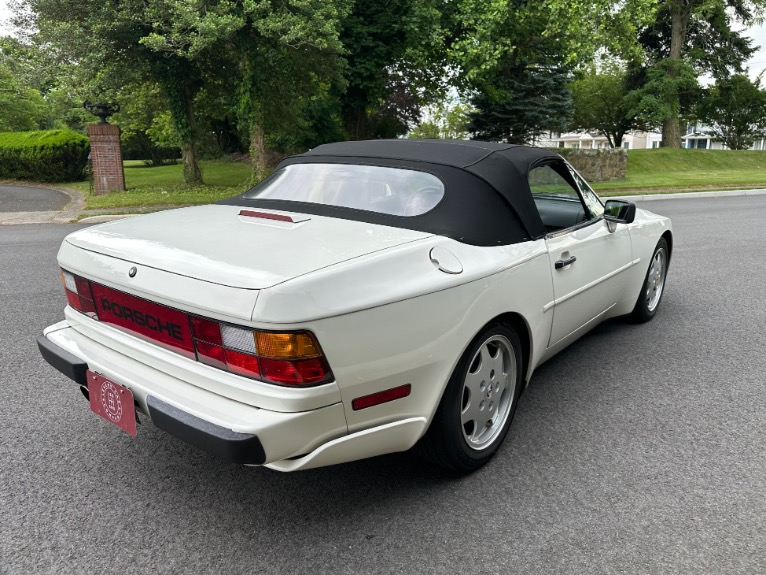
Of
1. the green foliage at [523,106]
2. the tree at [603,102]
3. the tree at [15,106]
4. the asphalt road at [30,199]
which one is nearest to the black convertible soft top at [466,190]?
the asphalt road at [30,199]

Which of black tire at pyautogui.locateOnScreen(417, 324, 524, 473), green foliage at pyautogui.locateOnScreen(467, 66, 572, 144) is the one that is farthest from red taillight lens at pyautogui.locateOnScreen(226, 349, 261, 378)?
green foliage at pyautogui.locateOnScreen(467, 66, 572, 144)

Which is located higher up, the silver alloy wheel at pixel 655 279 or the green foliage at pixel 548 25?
Answer: the green foliage at pixel 548 25

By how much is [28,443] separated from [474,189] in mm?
2556

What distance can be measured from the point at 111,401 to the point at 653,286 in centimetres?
418

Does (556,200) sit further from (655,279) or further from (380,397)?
(380,397)

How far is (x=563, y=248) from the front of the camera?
319 cm

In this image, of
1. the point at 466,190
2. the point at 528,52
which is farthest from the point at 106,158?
the point at 466,190

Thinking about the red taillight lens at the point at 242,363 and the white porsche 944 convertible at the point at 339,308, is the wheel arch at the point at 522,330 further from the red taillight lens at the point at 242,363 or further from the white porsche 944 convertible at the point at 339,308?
the red taillight lens at the point at 242,363

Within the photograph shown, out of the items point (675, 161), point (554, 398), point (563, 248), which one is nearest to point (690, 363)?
point (554, 398)

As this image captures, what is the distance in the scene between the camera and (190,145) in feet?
57.1

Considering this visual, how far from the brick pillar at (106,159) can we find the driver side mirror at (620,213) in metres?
15.0

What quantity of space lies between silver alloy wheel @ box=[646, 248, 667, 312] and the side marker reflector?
3137 millimetres

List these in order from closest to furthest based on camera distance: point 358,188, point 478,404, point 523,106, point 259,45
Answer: point 478,404, point 358,188, point 259,45, point 523,106

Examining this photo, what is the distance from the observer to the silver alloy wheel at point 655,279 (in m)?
4.73
